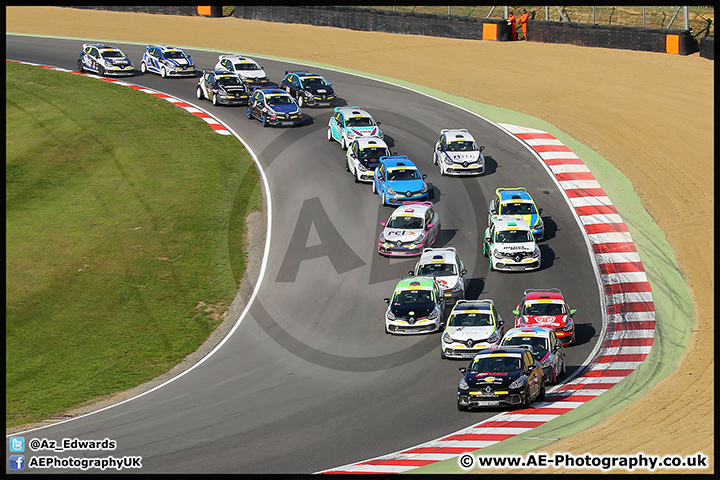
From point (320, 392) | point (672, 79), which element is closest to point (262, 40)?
point (672, 79)

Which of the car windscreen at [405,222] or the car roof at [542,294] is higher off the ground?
the car windscreen at [405,222]

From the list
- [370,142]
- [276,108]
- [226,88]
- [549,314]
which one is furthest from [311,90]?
[549,314]

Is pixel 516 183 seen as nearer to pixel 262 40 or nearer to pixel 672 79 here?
pixel 672 79

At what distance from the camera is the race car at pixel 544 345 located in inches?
946

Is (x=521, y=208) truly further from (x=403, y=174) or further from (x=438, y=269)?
(x=438, y=269)

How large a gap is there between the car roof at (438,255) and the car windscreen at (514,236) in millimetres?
1900

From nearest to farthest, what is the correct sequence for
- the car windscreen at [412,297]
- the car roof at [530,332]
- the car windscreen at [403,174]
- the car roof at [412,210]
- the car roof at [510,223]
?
the car roof at [530,332] → the car windscreen at [412,297] → the car roof at [510,223] → the car roof at [412,210] → the car windscreen at [403,174]

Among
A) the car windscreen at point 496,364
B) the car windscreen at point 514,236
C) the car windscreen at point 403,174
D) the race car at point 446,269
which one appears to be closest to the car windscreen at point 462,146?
the car windscreen at point 403,174

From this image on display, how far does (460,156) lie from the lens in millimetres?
40469

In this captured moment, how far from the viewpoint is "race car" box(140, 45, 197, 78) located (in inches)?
2159

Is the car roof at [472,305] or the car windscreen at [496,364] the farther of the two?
the car roof at [472,305]

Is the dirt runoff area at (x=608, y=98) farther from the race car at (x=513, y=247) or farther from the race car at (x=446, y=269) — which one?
the race car at (x=446, y=269)
